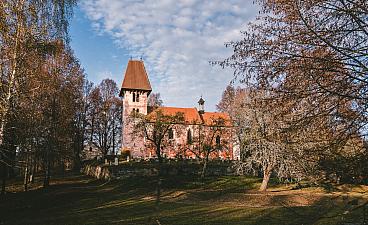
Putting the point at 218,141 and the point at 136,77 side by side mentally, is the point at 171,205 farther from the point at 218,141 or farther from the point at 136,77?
the point at 136,77

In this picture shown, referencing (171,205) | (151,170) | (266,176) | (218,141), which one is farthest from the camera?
(218,141)

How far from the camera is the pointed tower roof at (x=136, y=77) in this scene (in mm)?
42969

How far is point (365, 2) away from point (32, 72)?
9805 millimetres

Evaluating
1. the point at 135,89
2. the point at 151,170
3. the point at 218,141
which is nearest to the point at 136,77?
the point at 135,89

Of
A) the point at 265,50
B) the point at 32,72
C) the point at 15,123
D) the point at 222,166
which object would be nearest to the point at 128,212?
the point at 15,123

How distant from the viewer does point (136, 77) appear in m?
43.9

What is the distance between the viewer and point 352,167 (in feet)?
11.9

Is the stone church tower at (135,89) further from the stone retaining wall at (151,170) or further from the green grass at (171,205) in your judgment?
the green grass at (171,205)

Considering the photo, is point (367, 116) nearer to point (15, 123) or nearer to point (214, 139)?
point (15, 123)

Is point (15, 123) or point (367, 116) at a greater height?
point (15, 123)

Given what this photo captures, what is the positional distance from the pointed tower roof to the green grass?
2009 centimetres

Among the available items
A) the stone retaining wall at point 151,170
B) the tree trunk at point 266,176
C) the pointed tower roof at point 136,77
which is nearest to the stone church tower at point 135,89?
the pointed tower roof at point 136,77

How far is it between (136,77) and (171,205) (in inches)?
1195

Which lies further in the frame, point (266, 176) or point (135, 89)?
point (135, 89)
